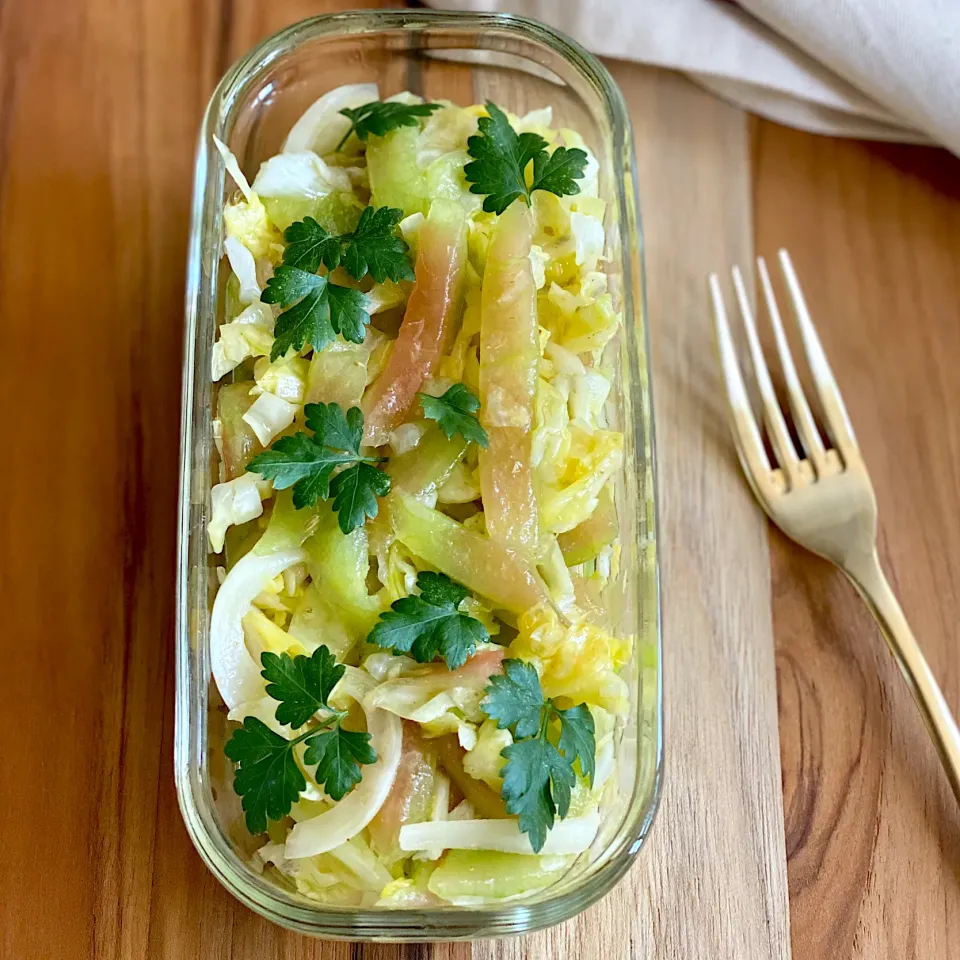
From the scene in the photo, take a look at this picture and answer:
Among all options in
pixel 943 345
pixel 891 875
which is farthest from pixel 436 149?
pixel 891 875

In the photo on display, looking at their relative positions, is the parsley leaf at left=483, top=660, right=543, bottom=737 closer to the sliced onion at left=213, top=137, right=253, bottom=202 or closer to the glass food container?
the glass food container

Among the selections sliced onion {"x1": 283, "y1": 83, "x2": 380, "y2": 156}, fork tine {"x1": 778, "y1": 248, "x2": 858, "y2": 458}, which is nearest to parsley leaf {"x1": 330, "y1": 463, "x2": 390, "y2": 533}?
sliced onion {"x1": 283, "y1": 83, "x2": 380, "y2": 156}

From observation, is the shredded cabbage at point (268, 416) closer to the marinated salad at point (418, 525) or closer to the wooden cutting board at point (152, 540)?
the marinated salad at point (418, 525)

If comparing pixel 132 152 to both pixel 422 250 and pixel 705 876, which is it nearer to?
pixel 422 250

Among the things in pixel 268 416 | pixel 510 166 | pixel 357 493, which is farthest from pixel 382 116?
pixel 357 493

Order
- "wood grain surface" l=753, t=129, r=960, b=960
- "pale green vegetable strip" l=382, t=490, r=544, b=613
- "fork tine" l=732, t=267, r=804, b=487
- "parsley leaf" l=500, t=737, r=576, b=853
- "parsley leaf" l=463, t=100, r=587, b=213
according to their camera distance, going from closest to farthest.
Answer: "parsley leaf" l=500, t=737, r=576, b=853 < "pale green vegetable strip" l=382, t=490, r=544, b=613 < "parsley leaf" l=463, t=100, r=587, b=213 < "wood grain surface" l=753, t=129, r=960, b=960 < "fork tine" l=732, t=267, r=804, b=487

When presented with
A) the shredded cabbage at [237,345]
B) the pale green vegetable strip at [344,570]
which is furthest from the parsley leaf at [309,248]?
the pale green vegetable strip at [344,570]

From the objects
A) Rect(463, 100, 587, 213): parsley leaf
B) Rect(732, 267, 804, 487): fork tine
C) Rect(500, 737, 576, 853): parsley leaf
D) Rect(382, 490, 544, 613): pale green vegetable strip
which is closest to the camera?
Rect(500, 737, 576, 853): parsley leaf
